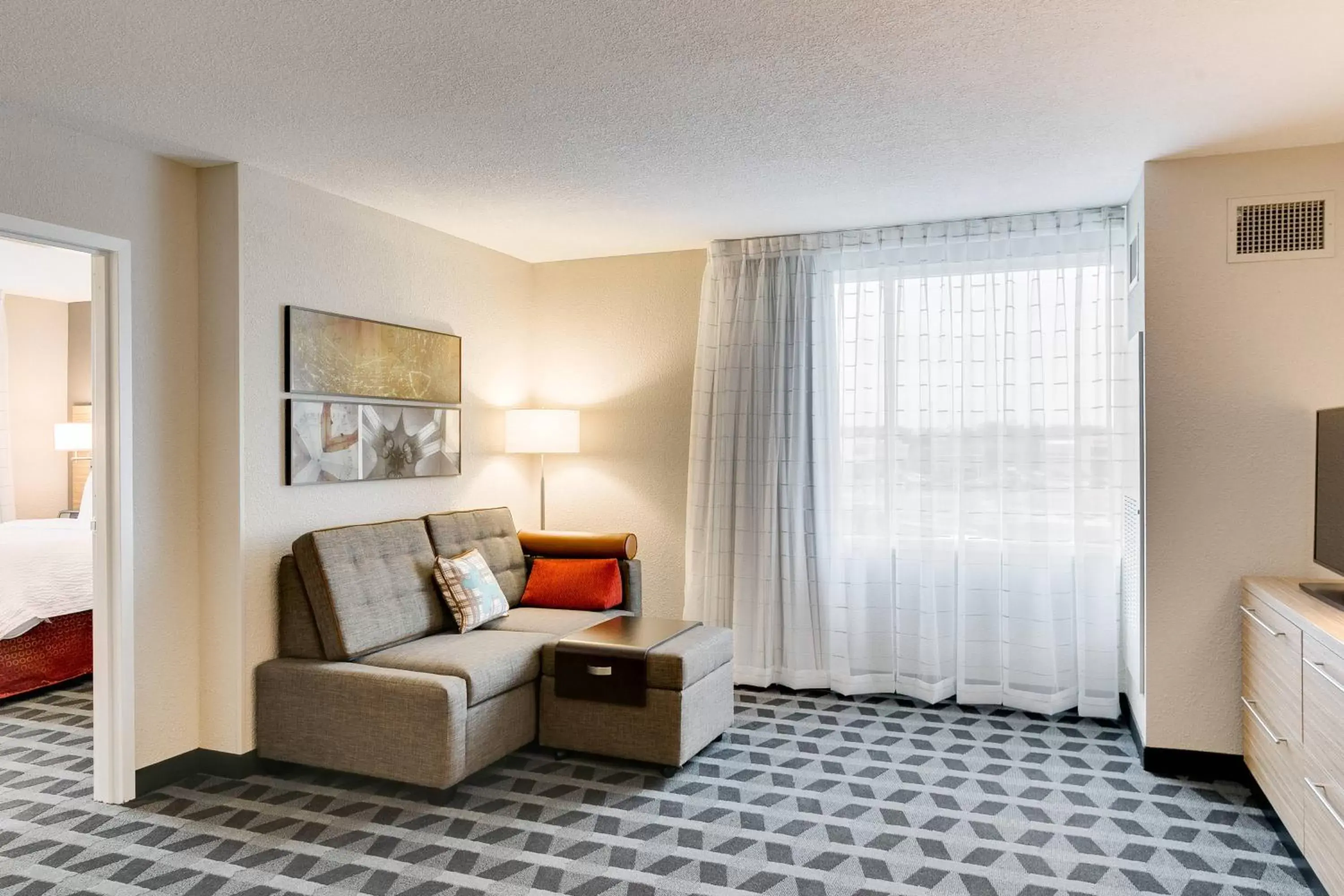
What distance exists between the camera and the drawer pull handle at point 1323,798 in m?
2.39

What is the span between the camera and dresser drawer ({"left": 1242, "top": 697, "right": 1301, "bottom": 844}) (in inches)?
109

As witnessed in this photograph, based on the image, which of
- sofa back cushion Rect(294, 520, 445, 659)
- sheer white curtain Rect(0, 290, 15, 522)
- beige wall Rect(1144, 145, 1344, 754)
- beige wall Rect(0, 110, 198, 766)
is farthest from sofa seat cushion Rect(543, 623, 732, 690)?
sheer white curtain Rect(0, 290, 15, 522)

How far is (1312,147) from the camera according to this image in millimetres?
3443

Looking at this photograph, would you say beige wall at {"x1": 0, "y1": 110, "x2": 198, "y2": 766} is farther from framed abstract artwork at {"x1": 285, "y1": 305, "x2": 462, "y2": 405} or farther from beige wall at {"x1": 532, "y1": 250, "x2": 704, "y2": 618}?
beige wall at {"x1": 532, "y1": 250, "x2": 704, "y2": 618}

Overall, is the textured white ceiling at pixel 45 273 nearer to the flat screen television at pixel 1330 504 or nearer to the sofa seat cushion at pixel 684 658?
the sofa seat cushion at pixel 684 658

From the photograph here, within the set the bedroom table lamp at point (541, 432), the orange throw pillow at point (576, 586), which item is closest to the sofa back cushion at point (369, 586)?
the orange throw pillow at point (576, 586)

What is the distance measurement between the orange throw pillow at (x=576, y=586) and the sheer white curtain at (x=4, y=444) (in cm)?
472

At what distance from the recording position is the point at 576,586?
4.68 m

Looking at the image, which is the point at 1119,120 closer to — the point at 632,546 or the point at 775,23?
the point at 775,23

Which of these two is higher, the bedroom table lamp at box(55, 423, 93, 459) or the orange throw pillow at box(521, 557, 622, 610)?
the bedroom table lamp at box(55, 423, 93, 459)

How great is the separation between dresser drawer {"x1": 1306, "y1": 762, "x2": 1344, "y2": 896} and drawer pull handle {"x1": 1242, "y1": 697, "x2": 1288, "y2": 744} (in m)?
0.30

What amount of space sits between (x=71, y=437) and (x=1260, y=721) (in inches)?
308

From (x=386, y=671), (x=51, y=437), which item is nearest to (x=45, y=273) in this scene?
→ (x=51, y=437)

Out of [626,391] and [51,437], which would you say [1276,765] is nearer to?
[626,391]
